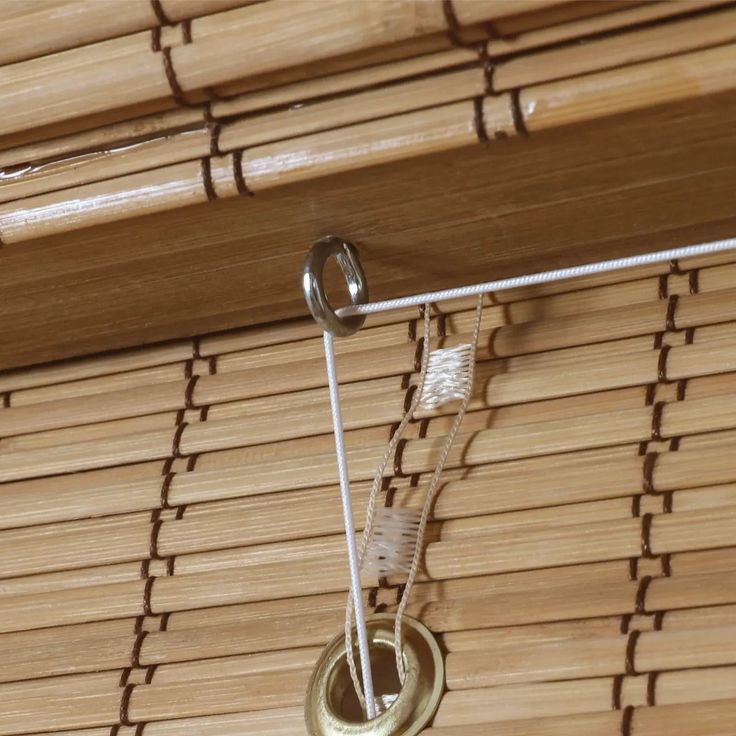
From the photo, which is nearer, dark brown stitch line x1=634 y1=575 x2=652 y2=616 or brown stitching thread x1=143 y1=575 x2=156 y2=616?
dark brown stitch line x1=634 y1=575 x2=652 y2=616

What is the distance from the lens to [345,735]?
0.77m

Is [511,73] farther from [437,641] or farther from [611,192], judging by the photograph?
[437,641]

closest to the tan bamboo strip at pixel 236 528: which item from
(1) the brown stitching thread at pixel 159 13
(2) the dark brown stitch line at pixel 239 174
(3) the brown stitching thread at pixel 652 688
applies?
(3) the brown stitching thread at pixel 652 688

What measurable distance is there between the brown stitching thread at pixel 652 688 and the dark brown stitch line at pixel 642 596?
41 millimetres

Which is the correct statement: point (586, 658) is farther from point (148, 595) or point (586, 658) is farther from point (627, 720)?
point (148, 595)

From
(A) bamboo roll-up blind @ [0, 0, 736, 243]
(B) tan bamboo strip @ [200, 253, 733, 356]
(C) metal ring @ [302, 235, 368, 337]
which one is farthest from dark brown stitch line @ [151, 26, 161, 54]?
(B) tan bamboo strip @ [200, 253, 733, 356]

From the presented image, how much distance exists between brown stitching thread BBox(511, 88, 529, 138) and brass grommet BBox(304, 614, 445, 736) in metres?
0.32

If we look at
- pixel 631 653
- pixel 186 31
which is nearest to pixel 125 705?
pixel 631 653

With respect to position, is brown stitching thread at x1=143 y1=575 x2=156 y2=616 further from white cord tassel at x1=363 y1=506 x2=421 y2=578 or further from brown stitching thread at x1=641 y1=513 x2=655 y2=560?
brown stitching thread at x1=641 y1=513 x2=655 y2=560

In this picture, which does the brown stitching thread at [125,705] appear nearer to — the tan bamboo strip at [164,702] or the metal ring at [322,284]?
the tan bamboo strip at [164,702]

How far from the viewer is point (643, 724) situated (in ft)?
2.37

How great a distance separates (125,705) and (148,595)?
0.08m

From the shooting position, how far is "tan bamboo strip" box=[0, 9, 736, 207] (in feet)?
2.27

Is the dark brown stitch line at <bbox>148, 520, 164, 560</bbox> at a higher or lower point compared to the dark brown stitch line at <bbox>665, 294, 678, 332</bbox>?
lower
